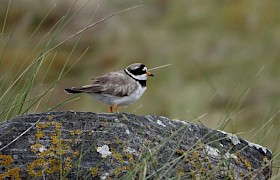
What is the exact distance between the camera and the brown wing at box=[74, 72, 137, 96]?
29.0 feet

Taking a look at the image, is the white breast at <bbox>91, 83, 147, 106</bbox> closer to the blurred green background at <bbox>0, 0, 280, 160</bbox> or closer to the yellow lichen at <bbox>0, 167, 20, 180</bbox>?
the yellow lichen at <bbox>0, 167, 20, 180</bbox>

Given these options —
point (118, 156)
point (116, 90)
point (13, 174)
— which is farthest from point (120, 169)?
point (116, 90)

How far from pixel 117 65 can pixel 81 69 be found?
101cm

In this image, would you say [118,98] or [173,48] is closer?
[118,98]

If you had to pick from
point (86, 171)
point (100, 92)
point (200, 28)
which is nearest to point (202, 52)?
point (200, 28)

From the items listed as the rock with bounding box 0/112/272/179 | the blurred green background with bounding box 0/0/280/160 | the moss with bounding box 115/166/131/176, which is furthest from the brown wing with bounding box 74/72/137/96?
the blurred green background with bounding box 0/0/280/160

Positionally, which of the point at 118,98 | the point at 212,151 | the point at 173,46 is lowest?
the point at 173,46

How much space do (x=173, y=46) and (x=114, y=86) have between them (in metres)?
8.44

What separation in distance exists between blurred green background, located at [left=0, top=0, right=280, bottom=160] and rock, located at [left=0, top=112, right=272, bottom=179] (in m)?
8.13

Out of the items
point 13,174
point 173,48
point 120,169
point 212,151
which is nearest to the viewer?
point 13,174

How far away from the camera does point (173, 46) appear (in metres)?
17.2

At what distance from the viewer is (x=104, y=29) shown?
18.2m

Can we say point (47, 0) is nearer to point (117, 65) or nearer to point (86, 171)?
point (117, 65)

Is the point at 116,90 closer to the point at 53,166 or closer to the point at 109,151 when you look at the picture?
the point at 109,151
